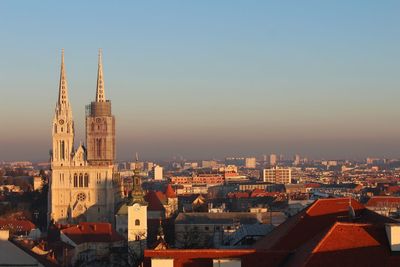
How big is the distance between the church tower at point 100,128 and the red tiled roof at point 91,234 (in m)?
43.5

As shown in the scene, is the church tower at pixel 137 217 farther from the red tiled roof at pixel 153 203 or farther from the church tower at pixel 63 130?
the church tower at pixel 63 130

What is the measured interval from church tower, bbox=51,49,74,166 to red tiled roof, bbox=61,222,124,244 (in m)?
34.5

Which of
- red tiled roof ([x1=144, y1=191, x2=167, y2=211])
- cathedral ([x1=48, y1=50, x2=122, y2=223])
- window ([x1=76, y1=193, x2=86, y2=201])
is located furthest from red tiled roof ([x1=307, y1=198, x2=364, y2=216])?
window ([x1=76, y1=193, x2=86, y2=201])

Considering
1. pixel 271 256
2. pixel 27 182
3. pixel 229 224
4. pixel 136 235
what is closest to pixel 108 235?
pixel 136 235

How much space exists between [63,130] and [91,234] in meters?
39.6

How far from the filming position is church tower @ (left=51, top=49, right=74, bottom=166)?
111562mm

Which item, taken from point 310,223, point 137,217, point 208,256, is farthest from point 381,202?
point 208,256

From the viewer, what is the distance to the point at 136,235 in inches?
2682

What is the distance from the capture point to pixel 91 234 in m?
74.4

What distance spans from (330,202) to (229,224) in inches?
2295

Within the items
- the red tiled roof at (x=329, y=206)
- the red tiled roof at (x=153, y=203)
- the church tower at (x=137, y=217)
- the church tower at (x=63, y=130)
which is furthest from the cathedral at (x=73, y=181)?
the red tiled roof at (x=329, y=206)

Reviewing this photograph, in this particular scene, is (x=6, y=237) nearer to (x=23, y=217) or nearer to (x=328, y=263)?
(x=328, y=263)

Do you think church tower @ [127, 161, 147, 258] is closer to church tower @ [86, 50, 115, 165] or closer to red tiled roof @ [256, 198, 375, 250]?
red tiled roof @ [256, 198, 375, 250]

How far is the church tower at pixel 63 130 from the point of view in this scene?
112 metres
